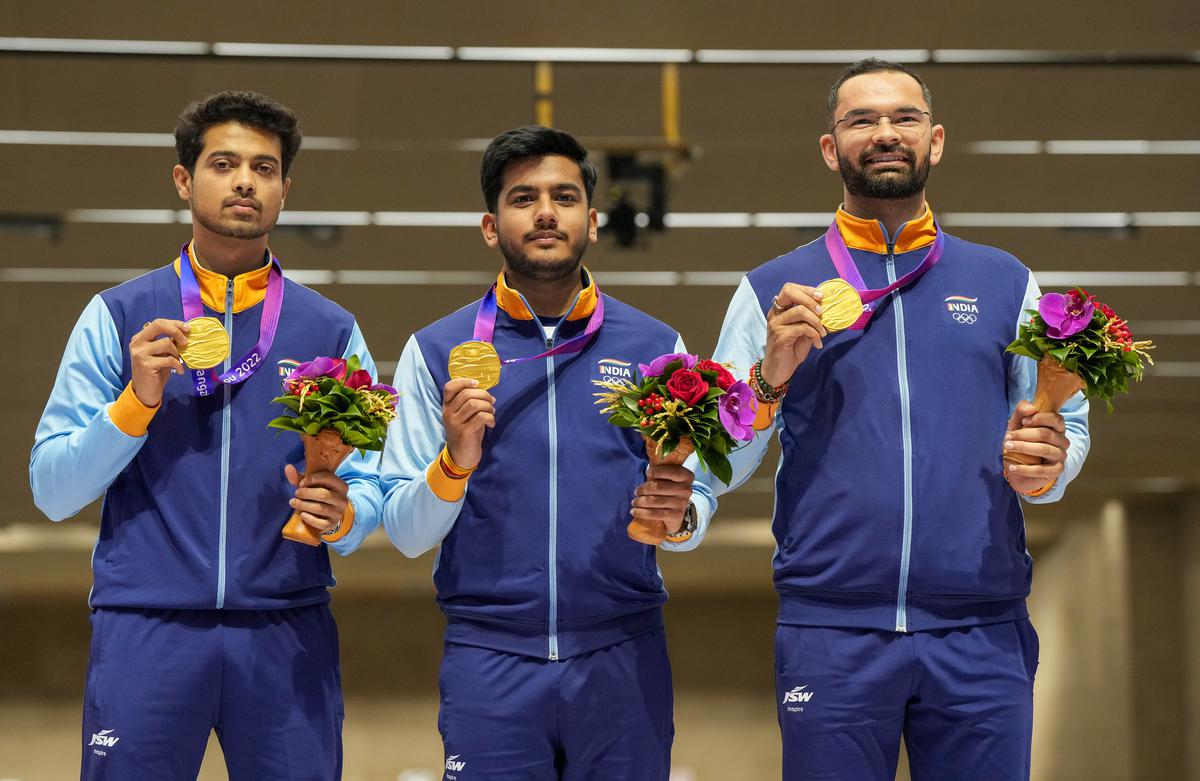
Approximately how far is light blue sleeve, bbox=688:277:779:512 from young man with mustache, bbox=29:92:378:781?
2.82 feet

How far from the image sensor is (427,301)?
32.5ft

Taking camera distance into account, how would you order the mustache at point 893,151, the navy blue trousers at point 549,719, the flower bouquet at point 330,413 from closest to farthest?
the flower bouquet at point 330,413, the navy blue trousers at point 549,719, the mustache at point 893,151

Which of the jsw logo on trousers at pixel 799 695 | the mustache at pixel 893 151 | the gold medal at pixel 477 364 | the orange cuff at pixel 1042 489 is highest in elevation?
the mustache at pixel 893 151

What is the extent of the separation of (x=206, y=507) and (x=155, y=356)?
38cm

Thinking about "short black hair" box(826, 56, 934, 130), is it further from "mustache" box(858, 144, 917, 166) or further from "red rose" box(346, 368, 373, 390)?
"red rose" box(346, 368, 373, 390)

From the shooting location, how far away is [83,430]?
3078 mm

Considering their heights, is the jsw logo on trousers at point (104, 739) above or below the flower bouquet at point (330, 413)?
below

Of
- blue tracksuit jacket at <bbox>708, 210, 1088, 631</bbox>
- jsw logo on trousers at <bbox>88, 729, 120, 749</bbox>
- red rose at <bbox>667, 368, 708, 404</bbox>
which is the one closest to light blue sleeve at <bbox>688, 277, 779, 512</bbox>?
blue tracksuit jacket at <bbox>708, 210, 1088, 631</bbox>

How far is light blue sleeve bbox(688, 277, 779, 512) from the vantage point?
130 inches

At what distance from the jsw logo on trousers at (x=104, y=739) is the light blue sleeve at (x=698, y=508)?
1.27m

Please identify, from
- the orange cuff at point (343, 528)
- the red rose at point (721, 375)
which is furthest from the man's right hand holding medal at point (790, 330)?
the orange cuff at point (343, 528)

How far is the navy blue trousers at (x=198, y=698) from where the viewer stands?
119 inches

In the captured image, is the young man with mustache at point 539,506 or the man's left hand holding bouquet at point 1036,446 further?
the young man with mustache at point 539,506

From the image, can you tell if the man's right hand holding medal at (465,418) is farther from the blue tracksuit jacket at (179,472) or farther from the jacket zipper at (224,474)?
the jacket zipper at (224,474)
